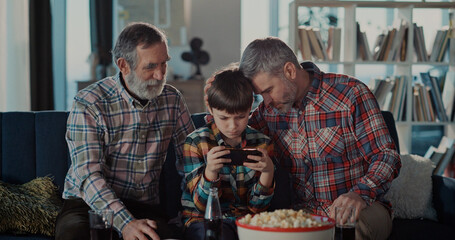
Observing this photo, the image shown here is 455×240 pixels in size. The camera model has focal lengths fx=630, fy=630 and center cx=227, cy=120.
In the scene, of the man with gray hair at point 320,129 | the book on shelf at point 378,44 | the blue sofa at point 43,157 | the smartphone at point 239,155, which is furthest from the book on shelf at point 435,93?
the smartphone at point 239,155

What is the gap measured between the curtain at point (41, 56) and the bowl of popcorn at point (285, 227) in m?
4.20

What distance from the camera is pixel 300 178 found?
98.1 inches

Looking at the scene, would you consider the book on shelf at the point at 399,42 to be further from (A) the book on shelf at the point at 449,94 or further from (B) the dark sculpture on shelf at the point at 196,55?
(B) the dark sculpture on shelf at the point at 196,55

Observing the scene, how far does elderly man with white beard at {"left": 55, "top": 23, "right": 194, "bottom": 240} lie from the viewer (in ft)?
7.74

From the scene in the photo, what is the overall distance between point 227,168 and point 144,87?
1.47ft

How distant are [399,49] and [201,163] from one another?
2981 mm

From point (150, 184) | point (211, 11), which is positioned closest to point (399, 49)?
point (211, 11)

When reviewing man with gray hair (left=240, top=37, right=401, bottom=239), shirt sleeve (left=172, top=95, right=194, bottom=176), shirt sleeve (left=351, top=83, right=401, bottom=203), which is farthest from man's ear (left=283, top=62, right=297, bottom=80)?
shirt sleeve (left=172, top=95, right=194, bottom=176)

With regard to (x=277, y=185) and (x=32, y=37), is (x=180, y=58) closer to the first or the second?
(x=32, y=37)

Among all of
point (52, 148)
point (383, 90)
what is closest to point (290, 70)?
point (52, 148)

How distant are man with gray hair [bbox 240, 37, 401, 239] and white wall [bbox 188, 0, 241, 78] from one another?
4170mm

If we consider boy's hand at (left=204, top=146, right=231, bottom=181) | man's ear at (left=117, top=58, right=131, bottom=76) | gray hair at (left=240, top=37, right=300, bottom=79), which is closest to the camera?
boy's hand at (left=204, top=146, right=231, bottom=181)

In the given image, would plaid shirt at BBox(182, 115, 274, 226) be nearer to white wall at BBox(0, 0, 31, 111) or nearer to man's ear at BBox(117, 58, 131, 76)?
man's ear at BBox(117, 58, 131, 76)

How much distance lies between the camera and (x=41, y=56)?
5.66 metres
